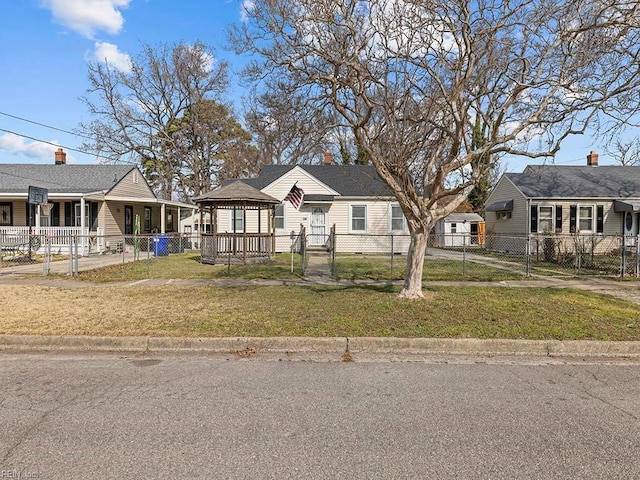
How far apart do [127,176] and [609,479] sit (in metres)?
26.6

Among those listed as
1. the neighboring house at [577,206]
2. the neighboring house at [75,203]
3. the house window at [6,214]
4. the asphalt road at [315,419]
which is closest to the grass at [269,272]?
the asphalt road at [315,419]

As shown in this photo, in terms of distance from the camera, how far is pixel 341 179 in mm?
23266

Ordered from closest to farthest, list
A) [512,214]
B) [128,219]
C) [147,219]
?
[512,214], [128,219], [147,219]

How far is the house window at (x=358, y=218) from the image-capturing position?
2184 centimetres

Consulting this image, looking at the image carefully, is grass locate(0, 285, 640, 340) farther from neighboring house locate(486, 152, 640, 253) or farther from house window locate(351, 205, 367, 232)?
neighboring house locate(486, 152, 640, 253)

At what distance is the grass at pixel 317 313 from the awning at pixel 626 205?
46.5 ft

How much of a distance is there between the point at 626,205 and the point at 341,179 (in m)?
14.4

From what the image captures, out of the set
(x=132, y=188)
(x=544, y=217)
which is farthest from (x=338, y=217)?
(x=132, y=188)

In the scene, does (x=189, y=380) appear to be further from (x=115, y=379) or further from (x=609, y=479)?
(x=609, y=479)

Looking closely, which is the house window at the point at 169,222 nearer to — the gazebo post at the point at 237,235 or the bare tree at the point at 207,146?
the bare tree at the point at 207,146

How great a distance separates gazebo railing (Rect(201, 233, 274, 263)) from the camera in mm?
16672


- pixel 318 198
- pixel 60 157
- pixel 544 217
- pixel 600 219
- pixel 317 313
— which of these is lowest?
pixel 317 313

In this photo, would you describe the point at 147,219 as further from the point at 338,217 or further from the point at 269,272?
the point at 269,272

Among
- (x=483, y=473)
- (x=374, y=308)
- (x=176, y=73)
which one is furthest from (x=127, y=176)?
(x=483, y=473)
